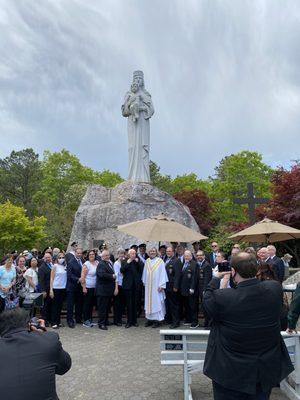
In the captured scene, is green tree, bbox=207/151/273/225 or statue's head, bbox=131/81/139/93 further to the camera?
green tree, bbox=207/151/273/225

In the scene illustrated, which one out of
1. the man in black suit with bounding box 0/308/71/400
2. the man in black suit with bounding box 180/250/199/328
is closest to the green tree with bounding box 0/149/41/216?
the man in black suit with bounding box 180/250/199/328

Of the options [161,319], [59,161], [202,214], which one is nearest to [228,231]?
[202,214]

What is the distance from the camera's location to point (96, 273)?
30.0ft

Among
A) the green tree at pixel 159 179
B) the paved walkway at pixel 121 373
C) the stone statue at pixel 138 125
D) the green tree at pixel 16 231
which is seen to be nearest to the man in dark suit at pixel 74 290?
the paved walkway at pixel 121 373

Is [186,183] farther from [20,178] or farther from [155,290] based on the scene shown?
[155,290]

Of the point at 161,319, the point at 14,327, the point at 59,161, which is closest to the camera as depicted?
the point at 14,327

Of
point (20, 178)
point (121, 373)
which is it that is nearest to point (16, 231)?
point (20, 178)

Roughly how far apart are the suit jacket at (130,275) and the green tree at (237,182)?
77.6ft

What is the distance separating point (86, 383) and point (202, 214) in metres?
26.3

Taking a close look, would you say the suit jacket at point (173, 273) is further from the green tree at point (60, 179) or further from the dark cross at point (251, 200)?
the green tree at point (60, 179)

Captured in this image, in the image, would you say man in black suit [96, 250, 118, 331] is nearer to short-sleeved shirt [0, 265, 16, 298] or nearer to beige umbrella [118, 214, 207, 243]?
beige umbrella [118, 214, 207, 243]

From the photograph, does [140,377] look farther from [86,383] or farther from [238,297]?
[238,297]

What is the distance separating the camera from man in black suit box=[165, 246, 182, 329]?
8969mm

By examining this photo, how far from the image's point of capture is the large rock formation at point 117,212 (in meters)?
14.5
